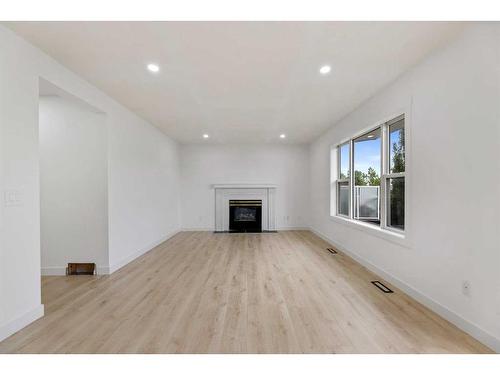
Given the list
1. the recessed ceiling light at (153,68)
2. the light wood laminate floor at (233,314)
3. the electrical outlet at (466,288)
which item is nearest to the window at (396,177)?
the light wood laminate floor at (233,314)

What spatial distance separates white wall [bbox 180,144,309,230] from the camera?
6.79 metres

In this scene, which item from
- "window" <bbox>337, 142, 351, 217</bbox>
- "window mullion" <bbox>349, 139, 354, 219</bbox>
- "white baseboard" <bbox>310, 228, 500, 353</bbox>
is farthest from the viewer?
"window" <bbox>337, 142, 351, 217</bbox>

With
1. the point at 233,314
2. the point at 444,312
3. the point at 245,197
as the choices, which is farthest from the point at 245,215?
the point at 444,312

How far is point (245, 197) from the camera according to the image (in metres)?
6.83

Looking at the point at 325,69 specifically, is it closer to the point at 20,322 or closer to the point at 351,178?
the point at 351,178

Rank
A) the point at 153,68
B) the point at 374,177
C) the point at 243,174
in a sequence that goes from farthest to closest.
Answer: the point at 243,174 → the point at 374,177 → the point at 153,68

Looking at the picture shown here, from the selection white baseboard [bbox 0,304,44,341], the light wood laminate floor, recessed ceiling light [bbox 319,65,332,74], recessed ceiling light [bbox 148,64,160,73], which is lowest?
the light wood laminate floor

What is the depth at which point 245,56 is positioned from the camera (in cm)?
229

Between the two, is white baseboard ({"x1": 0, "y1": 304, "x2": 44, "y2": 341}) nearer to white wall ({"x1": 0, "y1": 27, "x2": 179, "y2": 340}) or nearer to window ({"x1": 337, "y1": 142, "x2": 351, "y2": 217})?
white wall ({"x1": 0, "y1": 27, "x2": 179, "y2": 340})

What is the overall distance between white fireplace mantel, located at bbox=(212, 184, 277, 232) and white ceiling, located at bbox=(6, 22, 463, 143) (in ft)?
10.4

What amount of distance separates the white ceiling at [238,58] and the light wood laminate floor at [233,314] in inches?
96.4

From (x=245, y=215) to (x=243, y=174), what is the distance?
3.92 ft

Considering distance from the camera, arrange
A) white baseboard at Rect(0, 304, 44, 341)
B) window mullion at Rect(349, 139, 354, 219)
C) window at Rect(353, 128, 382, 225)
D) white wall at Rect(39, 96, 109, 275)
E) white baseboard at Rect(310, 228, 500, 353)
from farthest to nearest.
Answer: window mullion at Rect(349, 139, 354, 219) < window at Rect(353, 128, 382, 225) < white wall at Rect(39, 96, 109, 275) < white baseboard at Rect(0, 304, 44, 341) < white baseboard at Rect(310, 228, 500, 353)

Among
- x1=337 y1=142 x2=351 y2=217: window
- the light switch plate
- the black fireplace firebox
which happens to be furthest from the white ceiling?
the black fireplace firebox
